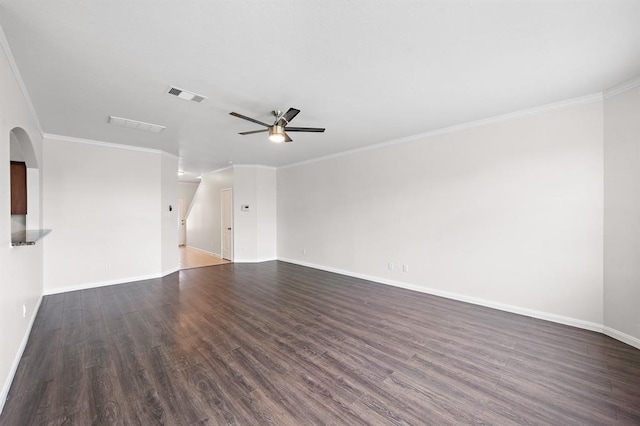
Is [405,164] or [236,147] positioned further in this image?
[236,147]

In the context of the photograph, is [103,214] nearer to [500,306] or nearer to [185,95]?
[185,95]

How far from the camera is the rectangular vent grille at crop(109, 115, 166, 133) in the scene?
388cm

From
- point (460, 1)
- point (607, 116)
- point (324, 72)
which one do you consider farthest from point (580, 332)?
point (324, 72)

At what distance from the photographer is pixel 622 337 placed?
2.91m

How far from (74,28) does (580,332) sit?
225 inches

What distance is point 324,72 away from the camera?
2617 millimetres

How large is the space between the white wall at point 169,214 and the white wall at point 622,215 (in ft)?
24.1

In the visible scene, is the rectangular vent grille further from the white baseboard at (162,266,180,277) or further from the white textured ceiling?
the white baseboard at (162,266,180,277)

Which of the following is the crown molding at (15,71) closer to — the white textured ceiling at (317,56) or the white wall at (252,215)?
the white textured ceiling at (317,56)

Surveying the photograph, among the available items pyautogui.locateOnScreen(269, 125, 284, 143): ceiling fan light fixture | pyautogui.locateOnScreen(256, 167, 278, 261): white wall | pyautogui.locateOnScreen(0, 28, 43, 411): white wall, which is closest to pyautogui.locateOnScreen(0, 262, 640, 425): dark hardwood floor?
pyautogui.locateOnScreen(0, 28, 43, 411): white wall

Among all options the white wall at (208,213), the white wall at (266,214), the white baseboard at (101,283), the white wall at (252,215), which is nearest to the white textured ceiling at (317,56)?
the white baseboard at (101,283)

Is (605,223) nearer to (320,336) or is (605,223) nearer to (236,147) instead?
(320,336)

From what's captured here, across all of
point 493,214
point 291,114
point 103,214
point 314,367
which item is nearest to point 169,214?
point 103,214

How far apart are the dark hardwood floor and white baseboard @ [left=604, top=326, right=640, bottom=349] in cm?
9
